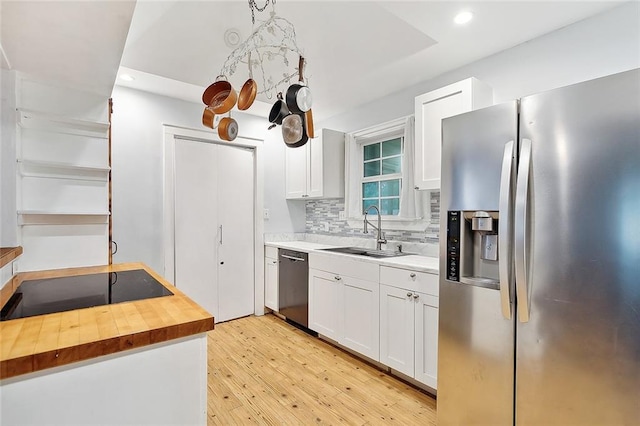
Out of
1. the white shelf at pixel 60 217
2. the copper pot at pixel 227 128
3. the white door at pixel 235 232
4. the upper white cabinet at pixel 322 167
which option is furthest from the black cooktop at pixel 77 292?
the upper white cabinet at pixel 322 167

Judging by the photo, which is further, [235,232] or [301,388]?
[235,232]

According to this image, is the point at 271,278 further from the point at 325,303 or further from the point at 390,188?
the point at 390,188

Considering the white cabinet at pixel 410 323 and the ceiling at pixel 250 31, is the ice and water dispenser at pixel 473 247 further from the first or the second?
the ceiling at pixel 250 31

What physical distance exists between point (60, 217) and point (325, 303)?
2.11 m

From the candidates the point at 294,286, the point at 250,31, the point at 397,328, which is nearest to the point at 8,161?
the point at 250,31

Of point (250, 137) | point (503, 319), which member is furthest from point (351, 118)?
point (503, 319)

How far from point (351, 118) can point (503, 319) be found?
2.71 metres

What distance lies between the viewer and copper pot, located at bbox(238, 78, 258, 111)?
161cm

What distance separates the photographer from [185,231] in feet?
11.0

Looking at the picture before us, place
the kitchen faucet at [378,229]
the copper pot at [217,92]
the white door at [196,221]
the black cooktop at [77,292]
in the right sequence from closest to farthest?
the black cooktop at [77,292], the copper pot at [217,92], the kitchen faucet at [378,229], the white door at [196,221]

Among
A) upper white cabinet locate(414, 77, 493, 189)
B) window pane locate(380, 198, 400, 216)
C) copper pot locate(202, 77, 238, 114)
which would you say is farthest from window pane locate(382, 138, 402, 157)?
copper pot locate(202, 77, 238, 114)

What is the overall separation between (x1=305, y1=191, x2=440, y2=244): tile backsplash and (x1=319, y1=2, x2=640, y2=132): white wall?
→ 976 mm

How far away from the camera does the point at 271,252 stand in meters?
3.77

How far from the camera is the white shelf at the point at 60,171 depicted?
5.86 feet
